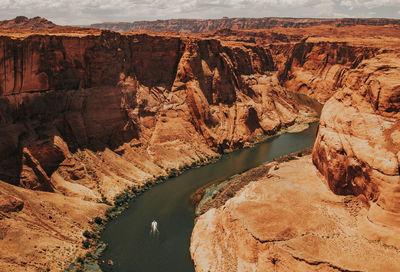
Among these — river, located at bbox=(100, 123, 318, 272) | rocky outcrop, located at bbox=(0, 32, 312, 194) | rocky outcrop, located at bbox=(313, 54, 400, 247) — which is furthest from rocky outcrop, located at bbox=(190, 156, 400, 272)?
rocky outcrop, located at bbox=(0, 32, 312, 194)

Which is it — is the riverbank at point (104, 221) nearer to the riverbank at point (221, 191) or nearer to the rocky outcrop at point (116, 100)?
the rocky outcrop at point (116, 100)

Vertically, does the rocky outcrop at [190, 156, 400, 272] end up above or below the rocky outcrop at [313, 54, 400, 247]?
below

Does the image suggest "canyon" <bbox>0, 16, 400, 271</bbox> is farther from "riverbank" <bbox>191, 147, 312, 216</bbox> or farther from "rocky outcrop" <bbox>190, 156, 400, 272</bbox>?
"riverbank" <bbox>191, 147, 312, 216</bbox>

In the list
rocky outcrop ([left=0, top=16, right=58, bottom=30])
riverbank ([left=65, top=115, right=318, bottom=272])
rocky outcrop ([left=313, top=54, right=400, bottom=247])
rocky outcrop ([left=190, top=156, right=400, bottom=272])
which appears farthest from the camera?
rocky outcrop ([left=0, top=16, right=58, bottom=30])

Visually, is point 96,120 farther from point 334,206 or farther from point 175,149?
point 334,206

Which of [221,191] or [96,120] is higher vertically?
[96,120]

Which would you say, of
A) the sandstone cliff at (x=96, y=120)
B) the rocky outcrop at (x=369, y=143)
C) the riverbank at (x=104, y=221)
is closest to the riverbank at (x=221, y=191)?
the riverbank at (x=104, y=221)

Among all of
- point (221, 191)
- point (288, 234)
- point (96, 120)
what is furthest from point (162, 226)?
point (96, 120)
